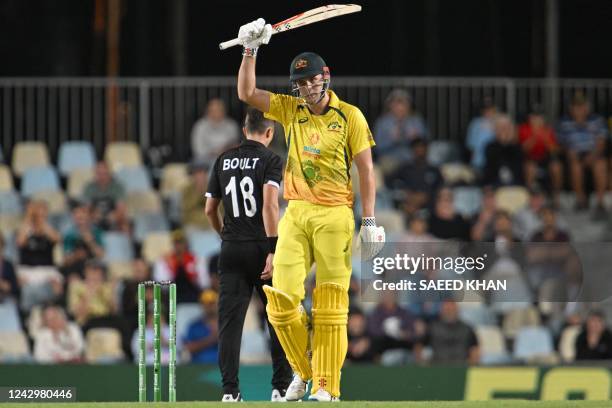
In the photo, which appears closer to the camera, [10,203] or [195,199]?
[195,199]

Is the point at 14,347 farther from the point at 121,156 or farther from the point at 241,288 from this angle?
the point at 241,288

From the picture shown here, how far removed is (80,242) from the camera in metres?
15.2

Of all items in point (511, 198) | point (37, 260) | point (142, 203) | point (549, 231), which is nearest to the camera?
point (37, 260)

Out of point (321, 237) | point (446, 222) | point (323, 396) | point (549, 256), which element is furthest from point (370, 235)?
point (446, 222)

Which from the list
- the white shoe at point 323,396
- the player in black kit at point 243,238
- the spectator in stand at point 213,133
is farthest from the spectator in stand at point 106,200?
the white shoe at point 323,396

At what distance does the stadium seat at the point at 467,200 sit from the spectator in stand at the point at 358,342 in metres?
2.30

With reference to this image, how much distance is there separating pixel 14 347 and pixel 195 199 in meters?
2.45

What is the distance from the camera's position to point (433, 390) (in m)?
11.5

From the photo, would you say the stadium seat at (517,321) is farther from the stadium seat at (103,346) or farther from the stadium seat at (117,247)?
the stadium seat at (117,247)

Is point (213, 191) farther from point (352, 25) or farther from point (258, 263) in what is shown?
point (352, 25)

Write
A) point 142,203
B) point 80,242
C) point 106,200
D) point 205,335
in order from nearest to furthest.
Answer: point 205,335 < point 80,242 < point 106,200 < point 142,203

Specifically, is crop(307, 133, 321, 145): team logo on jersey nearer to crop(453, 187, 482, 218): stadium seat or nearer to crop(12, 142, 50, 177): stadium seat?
crop(453, 187, 482, 218): stadium seat

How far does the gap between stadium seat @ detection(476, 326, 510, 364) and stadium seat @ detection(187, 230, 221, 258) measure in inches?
106

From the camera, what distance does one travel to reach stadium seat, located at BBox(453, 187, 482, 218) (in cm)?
1592
